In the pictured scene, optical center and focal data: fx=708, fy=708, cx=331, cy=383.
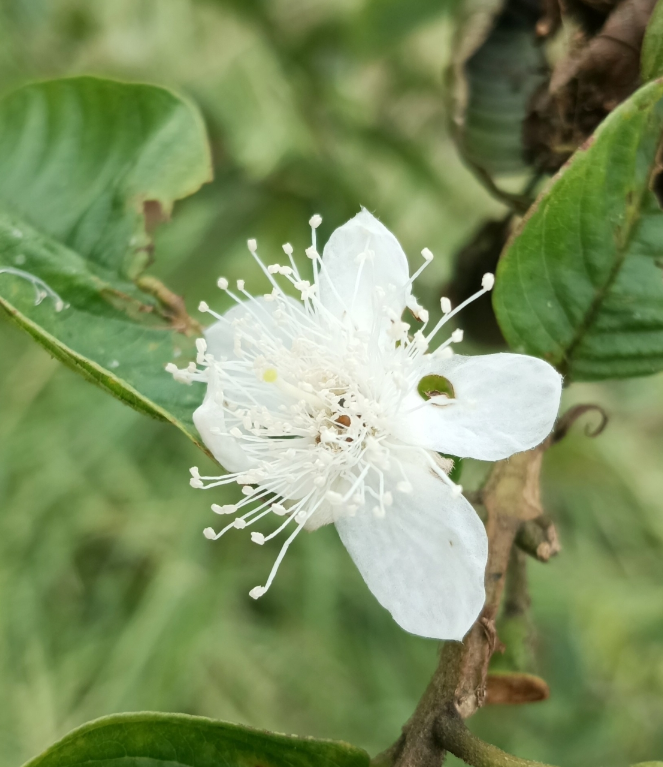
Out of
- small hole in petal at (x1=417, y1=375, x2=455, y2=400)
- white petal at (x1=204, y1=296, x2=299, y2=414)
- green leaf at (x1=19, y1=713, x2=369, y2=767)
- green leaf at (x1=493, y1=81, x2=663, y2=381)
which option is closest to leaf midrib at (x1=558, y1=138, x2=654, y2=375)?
green leaf at (x1=493, y1=81, x2=663, y2=381)

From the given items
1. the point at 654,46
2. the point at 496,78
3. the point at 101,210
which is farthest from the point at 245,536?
the point at 654,46

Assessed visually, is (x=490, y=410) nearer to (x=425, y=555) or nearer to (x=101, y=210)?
(x=425, y=555)

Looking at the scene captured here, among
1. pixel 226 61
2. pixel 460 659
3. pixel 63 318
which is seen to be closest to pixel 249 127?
pixel 226 61

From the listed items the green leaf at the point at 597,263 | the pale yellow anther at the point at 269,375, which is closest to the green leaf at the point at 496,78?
the green leaf at the point at 597,263

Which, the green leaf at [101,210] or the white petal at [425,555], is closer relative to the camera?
the white petal at [425,555]

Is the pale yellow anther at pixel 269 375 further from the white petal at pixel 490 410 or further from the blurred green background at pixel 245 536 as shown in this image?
the blurred green background at pixel 245 536

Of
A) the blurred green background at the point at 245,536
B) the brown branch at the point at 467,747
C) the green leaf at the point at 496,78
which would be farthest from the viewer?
the blurred green background at the point at 245,536

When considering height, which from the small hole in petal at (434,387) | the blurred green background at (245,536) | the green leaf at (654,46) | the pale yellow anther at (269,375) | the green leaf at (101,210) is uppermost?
the green leaf at (101,210)
